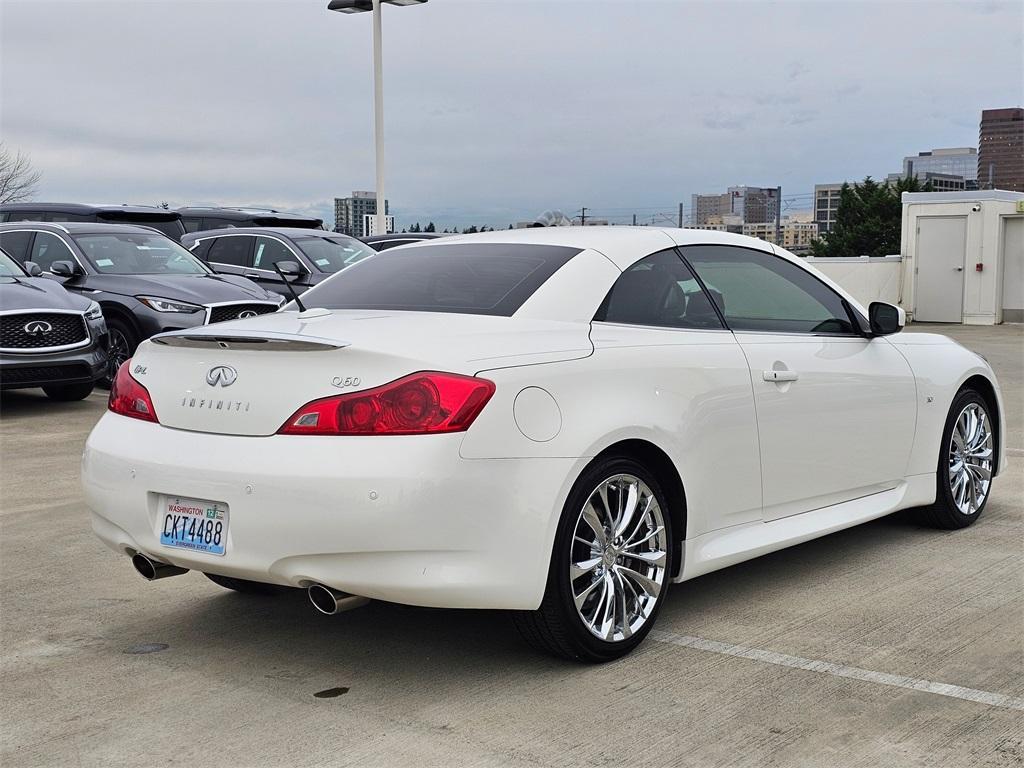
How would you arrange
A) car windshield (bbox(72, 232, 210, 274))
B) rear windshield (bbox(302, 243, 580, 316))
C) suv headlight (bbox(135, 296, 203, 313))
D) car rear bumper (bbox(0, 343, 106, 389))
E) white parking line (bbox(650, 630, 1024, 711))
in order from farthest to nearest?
car windshield (bbox(72, 232, 210, 274)) < suv headlight (bbox(135, 296, 203, 313)) < car rear bumper (bbox(0, 343, 106, 389)) < rear windshield (bbox(302, 243, 580, 316)) < white parking line (bbox(650, 630, 1024, 711))

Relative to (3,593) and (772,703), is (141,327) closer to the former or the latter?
(3,593)

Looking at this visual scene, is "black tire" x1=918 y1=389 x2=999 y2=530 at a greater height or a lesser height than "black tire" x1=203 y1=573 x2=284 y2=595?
greater

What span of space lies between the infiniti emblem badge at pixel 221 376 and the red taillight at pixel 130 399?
29cm

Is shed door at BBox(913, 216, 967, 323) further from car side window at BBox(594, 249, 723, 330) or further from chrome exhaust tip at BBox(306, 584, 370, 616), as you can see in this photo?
chrome exhaust tip at BBox(306, 584, 370, 616)

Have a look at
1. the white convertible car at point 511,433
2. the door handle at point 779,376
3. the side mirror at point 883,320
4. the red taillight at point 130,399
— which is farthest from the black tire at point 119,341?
the door handle at point 779,376

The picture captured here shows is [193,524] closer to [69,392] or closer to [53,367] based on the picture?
[53,367]

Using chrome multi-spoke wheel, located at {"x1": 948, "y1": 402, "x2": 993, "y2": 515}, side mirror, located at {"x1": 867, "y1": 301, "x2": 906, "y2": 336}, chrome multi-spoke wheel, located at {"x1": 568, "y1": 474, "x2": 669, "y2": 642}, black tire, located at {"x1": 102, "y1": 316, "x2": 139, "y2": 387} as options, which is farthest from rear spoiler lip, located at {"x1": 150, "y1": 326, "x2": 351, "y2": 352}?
black tire, located at {"x1": 102, "y1": 316, "x2": 139, "y2": 387}

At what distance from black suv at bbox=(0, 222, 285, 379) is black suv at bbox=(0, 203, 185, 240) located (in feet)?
4.57

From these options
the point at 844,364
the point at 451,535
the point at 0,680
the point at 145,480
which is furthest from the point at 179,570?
the point at 844,364

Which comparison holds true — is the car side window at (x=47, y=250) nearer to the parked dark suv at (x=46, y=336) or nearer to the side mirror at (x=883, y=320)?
the parked dark suv at (x=46, y=336)

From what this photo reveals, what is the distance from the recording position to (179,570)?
433 cm

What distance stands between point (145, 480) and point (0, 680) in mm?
839

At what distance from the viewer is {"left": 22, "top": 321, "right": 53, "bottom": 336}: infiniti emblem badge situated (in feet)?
35.9

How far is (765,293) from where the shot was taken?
213 inches
